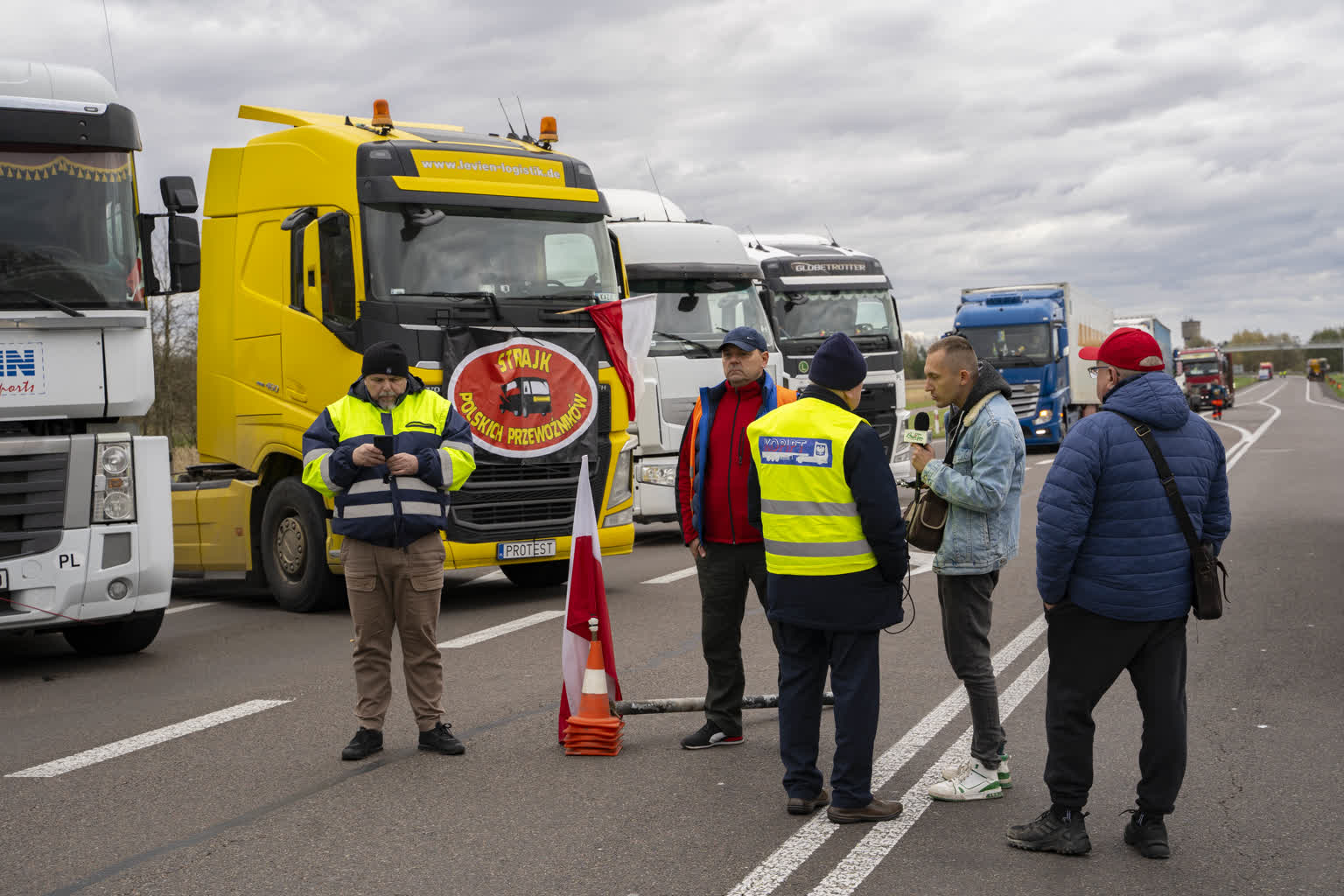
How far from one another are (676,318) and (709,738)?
8.67 metres

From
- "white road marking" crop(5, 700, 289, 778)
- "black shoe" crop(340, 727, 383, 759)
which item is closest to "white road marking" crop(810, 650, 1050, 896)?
"black shoe" crop(340, 727, 383, 759)

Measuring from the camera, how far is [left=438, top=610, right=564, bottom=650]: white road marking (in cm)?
920

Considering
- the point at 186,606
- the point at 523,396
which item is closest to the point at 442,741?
the point at 523,396

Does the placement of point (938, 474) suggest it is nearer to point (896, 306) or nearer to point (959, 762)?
point (959, 762)

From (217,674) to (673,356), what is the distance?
700 centimetres

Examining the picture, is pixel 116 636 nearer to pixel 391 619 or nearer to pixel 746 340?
pixel 391 619

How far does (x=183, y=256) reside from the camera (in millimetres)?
8680

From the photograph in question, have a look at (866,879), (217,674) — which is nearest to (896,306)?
(217,674)

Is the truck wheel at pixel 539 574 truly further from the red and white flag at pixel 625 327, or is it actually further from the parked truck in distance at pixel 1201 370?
the parked truck in distance at pixel 1201 370

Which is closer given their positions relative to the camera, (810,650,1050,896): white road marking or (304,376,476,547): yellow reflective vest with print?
(810,650,1050,896): white road marking

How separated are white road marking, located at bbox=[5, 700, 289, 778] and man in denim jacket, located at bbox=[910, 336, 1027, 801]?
3720mm

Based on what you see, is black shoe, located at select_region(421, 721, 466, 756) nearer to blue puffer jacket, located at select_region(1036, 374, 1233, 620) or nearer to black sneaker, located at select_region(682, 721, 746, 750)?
black sneaker, located at select_region(682, 721, 746, 750)

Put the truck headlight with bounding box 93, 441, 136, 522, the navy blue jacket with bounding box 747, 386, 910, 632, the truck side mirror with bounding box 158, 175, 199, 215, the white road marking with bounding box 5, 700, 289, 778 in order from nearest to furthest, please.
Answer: the navy blue jacket with bounding box 747, 386, 910, 632 → the white road marking with bounding box 5, 700, 289, 778 → the truck headlight with bounding box 93, 441, 136, 522 → the truck side mirror with bounding box 158, 175, 199, 215

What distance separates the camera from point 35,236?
8.11 m
